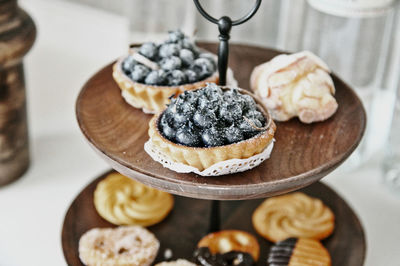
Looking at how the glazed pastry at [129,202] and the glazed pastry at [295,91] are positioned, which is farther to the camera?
the glazed pastry at [129,202]

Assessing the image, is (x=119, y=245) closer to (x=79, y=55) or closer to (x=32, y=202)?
(x=32, y=202)

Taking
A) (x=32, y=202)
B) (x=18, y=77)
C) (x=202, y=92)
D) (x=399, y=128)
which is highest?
(x=202, y=92)

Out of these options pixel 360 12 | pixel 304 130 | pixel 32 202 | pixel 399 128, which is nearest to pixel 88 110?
pixel 304 130

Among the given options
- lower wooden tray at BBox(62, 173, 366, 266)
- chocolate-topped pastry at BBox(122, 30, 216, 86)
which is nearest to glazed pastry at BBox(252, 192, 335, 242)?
lower wooden tray at BBox(62, 173, 366, 266)

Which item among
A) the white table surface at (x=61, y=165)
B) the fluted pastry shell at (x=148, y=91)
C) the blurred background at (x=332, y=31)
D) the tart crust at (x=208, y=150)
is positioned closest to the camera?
the tart crust at (x=208, y=150)

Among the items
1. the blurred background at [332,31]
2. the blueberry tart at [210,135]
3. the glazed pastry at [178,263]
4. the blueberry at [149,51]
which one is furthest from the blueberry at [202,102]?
the blurred background at [332,31]

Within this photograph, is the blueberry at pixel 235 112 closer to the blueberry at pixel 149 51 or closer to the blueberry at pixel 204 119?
the blueberry at pixel 204 119
